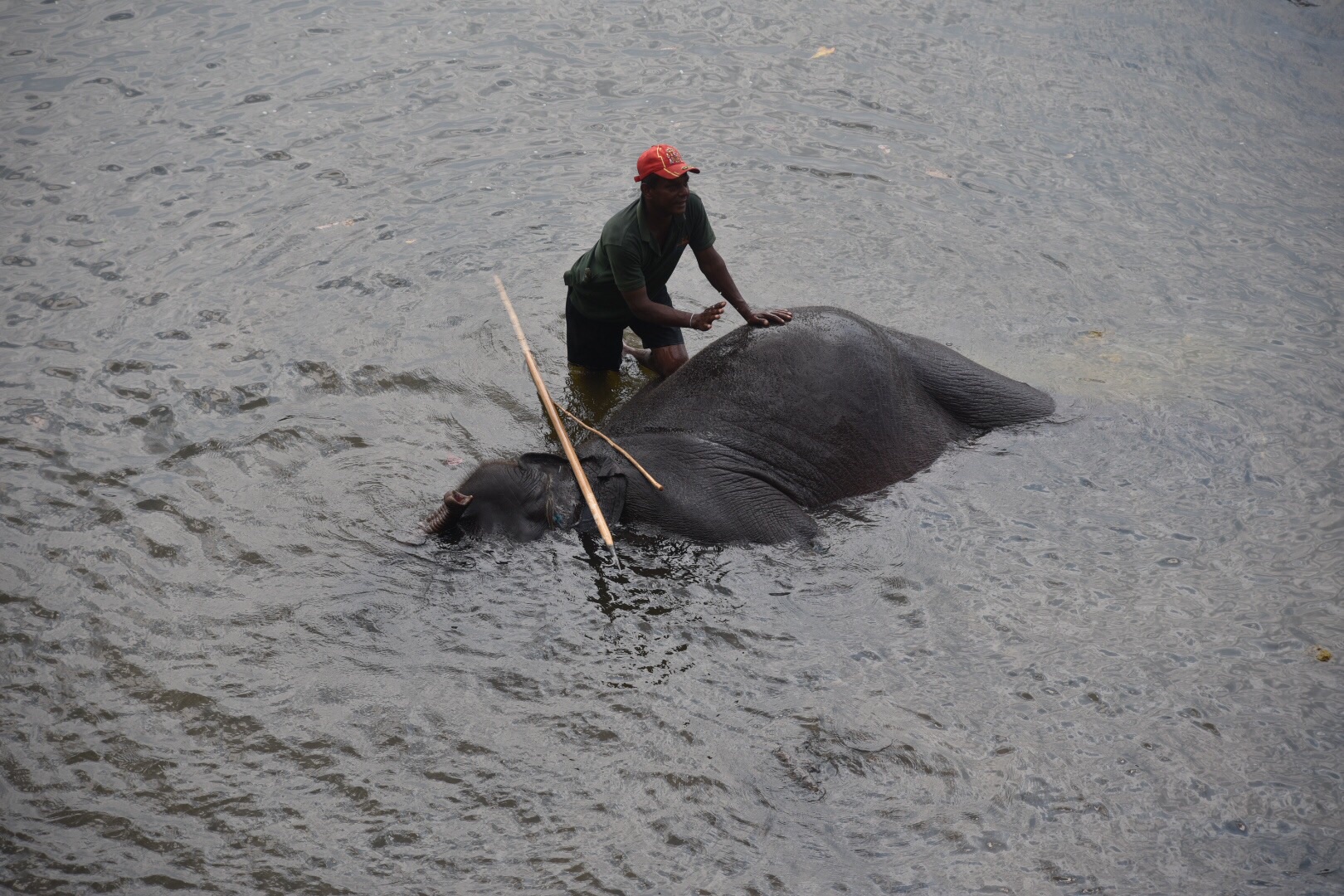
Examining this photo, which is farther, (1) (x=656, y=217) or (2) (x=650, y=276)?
(2) (x=650, y=276)

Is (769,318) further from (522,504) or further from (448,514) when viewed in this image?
(448,514)

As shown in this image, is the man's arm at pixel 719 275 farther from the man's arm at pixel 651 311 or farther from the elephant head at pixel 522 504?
the elephant head at pixel 522 504

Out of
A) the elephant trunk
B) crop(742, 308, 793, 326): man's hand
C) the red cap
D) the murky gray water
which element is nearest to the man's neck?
the red cap

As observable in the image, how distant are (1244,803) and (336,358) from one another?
5828 mm

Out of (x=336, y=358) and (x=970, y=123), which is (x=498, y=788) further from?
(x=970, y=123)

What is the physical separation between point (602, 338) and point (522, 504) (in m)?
1.60

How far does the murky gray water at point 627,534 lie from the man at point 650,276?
735mm

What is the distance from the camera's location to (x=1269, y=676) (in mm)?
5109

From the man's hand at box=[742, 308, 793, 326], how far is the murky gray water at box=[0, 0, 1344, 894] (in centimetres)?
110

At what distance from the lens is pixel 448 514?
5789 mm

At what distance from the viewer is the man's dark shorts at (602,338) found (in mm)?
7059

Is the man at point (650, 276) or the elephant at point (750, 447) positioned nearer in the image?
the elephant at point (750, 447)

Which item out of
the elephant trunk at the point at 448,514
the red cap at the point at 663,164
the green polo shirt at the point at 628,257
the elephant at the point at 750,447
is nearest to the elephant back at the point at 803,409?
the elephant at the point at 750,447

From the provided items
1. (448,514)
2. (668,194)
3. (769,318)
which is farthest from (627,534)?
(668,194)
